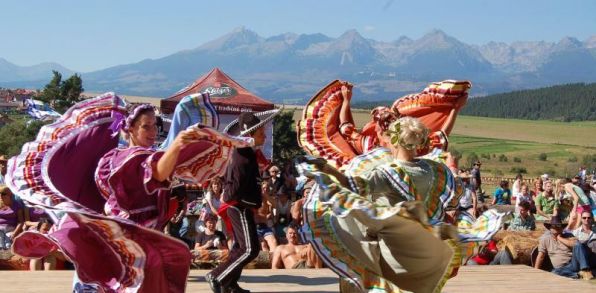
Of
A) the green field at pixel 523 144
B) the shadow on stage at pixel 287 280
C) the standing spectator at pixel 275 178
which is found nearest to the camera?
the shadow on stage at pixel 287 280

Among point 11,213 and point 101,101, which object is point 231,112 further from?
point 101,101

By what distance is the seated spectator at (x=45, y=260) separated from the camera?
8250 mm

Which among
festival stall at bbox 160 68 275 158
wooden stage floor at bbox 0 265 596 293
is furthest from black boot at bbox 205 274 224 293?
festival stall at bbox 160 68 275 158

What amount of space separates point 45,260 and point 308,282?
269 cm

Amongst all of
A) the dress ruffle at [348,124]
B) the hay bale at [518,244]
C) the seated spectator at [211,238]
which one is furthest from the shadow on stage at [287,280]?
the hay bale at [518,244]

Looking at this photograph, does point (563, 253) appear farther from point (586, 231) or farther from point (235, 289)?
point (235, 289)

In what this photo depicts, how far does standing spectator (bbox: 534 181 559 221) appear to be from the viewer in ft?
48.4

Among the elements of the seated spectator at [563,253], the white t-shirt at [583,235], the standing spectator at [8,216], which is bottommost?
the seated spectator at [563,253]

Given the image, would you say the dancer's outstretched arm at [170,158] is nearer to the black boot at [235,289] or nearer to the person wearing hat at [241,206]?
the person wearing hat at [241,206]

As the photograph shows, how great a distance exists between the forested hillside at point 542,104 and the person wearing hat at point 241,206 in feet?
465

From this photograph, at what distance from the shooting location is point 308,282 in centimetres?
748

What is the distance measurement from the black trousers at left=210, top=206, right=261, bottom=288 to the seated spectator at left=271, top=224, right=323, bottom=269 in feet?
5.94

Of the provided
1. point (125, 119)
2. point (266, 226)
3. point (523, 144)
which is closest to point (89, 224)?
point (125, 119)

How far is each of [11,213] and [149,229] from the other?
4.83 m
